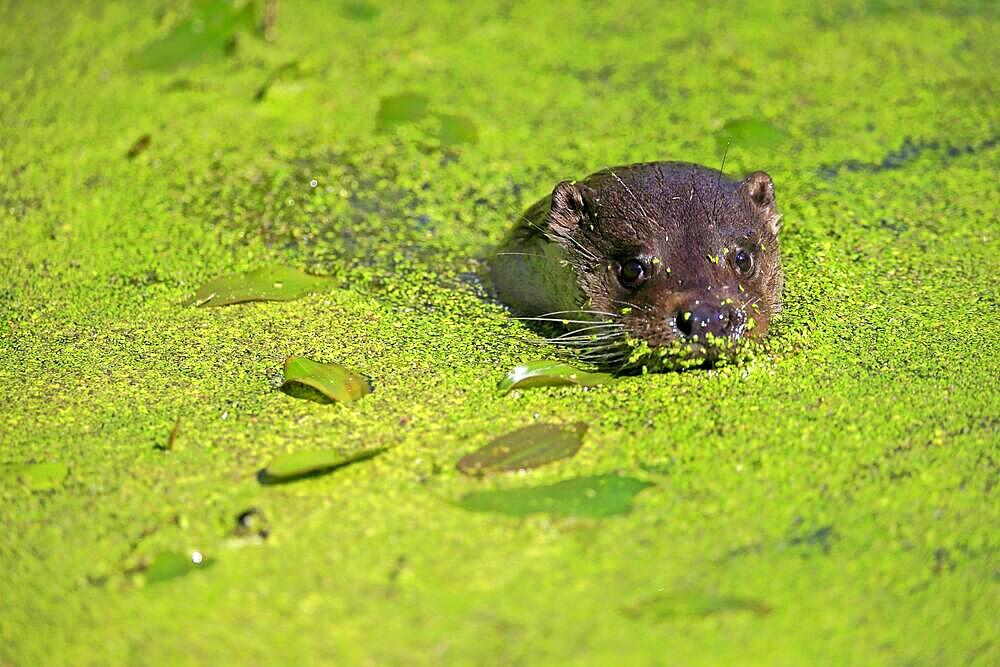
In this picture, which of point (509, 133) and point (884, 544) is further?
point (509, 133)

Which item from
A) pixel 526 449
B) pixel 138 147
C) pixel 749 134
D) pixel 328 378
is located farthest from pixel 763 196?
pixel 138 147

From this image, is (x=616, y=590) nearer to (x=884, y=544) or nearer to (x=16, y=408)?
(x=884, y=544)

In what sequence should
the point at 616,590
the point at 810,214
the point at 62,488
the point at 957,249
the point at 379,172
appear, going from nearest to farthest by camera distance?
the point at 616,590, the point at 62,488, the point at 957,249, the point at 810,214, the point at 379,172

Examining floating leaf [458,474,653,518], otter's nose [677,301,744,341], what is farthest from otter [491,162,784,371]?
floating leaf [458,474,653,518]

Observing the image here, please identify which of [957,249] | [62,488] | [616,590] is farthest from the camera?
[957,249]

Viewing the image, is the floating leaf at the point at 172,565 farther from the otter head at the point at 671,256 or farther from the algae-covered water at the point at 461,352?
the otter head at the point at 671,256

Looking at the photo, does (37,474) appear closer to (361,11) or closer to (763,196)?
(763,196)

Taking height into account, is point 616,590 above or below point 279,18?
below

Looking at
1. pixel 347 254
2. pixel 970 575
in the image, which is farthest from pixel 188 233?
pixel 970 575

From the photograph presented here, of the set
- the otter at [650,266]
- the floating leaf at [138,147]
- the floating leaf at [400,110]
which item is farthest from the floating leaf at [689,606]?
the floating leaf at [138,147]
